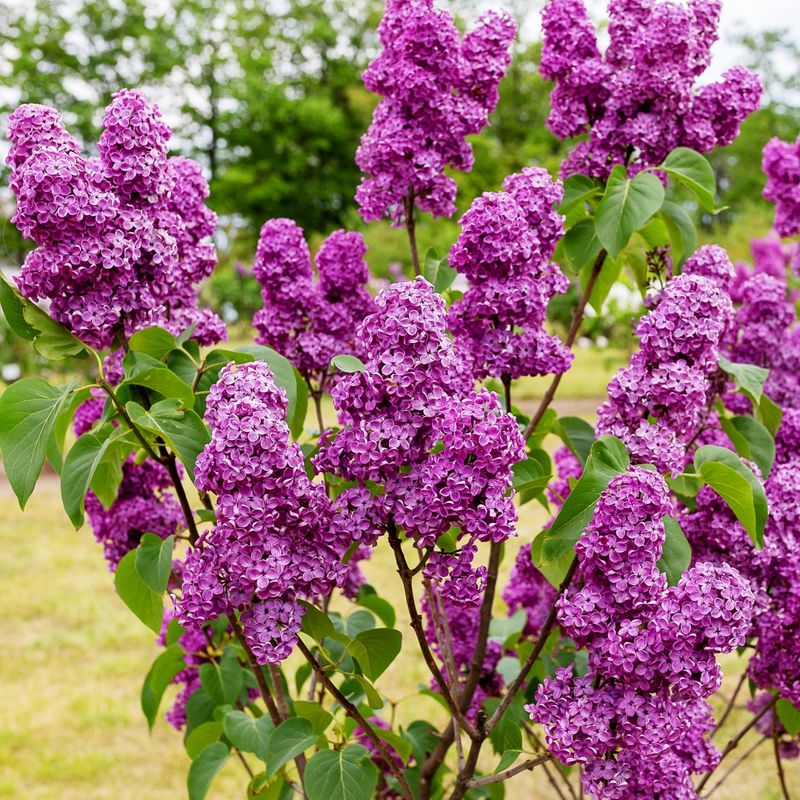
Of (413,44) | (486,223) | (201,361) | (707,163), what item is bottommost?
(201,361)

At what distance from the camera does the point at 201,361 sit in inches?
71.9

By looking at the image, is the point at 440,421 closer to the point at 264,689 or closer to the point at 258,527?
the point at 258,527

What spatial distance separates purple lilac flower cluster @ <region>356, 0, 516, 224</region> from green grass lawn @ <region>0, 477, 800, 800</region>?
9.98 feet

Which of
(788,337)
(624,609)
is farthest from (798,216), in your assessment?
(624,609)

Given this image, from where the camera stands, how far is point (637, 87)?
2.01m

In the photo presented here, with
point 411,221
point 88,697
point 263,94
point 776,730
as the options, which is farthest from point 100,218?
point 263,94

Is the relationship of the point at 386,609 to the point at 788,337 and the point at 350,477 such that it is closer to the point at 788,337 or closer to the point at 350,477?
the point at 350,477

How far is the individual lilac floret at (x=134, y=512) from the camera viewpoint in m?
2.19

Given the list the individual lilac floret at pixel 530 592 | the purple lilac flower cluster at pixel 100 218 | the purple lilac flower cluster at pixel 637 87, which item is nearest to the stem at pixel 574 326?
the purple lilac flower cluster at pixel 637 87

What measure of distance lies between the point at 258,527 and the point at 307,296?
93 centimetres

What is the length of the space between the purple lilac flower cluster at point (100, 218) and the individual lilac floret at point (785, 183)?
1968 millimetres

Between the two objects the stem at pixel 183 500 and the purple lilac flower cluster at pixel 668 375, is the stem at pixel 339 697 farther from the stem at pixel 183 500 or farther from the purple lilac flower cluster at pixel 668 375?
the purple lilac flower cluster at pixel 668 375

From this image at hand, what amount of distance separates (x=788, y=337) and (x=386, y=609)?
1.29 metres

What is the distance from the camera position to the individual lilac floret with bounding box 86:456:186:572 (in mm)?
2189
